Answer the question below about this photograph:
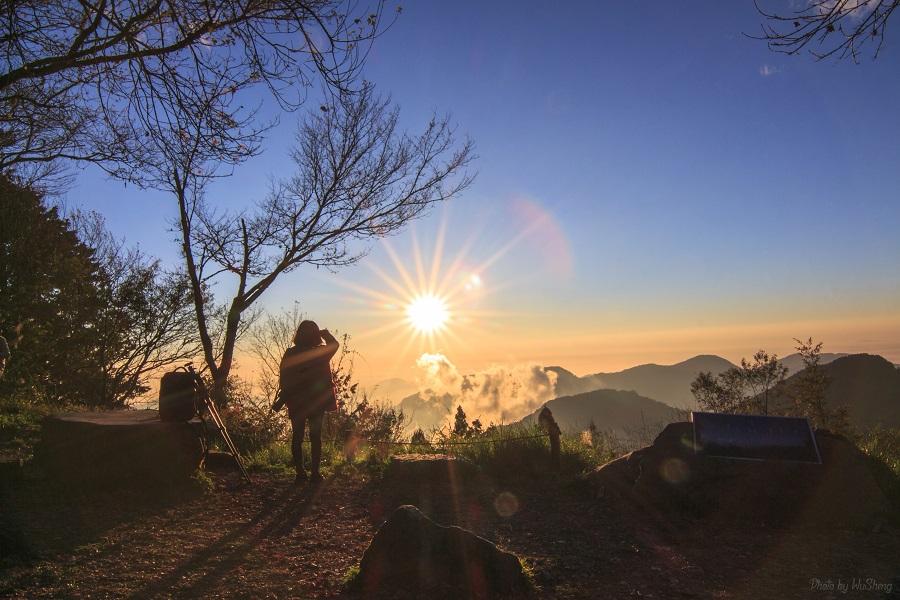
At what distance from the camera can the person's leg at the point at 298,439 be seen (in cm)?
796

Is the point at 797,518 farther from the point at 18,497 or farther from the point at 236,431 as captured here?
the point at 236,431

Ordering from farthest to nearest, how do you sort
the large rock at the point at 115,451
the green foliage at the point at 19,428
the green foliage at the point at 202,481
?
1. the green foliage at the point at 19,428
2. the green foliage at the point at 202,481
3. the large rock at the point at 115,451

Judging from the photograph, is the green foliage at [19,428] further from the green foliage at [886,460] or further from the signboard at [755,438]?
the green foliage at [886,460]

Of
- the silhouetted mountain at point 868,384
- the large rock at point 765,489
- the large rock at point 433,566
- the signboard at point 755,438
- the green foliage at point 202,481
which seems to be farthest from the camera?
the silhouetted mountain at point 868,384

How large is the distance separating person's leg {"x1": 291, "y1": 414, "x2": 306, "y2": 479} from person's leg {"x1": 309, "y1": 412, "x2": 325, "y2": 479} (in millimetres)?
141

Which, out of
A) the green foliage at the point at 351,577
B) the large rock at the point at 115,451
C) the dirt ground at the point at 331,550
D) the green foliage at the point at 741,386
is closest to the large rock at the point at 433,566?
the green foliage at the point at 351,577

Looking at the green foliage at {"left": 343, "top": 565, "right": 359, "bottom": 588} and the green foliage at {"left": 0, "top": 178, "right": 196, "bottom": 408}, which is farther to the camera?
the green foliage at {"left": 0, "top": 178, "right": 196, "bottom": 408}

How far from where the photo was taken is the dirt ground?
4.18 meters

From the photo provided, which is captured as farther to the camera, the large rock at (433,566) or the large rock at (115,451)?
the large rock at (115,451)

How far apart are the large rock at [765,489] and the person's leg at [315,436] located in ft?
13.9

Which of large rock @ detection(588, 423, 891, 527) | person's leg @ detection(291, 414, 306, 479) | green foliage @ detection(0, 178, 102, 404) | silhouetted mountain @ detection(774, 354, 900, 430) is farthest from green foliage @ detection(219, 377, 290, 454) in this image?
silhouetted mountain @ detection(774, 354, 900, 430)

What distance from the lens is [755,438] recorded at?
6.44 metres

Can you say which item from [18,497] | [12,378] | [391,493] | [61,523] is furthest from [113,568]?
[12,378]

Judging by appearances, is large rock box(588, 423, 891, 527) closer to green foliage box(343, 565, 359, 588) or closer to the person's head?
green foliage box(343, 565, 359, 588)
